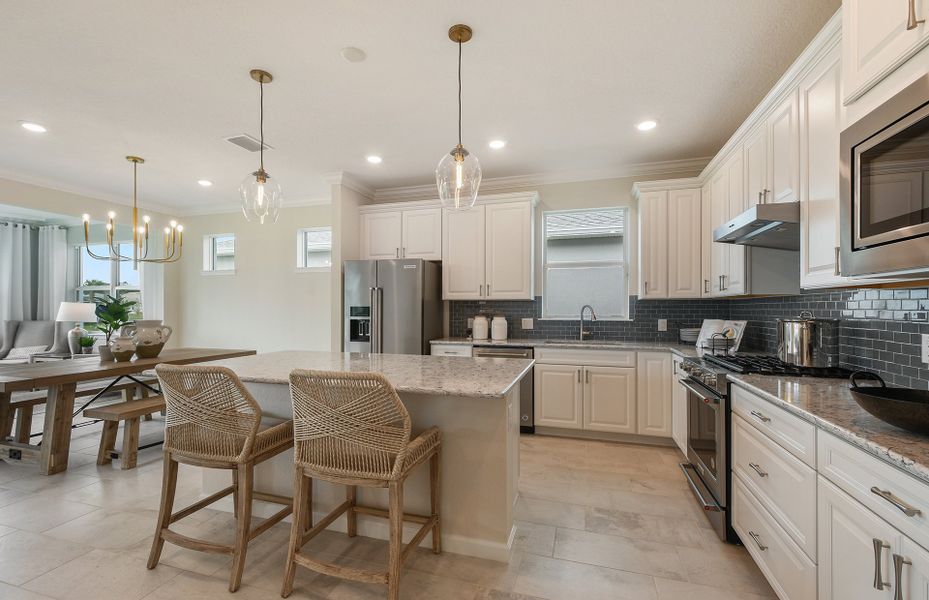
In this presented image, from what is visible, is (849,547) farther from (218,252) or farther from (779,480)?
(218,252)

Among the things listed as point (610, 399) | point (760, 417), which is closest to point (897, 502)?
point (760, 417)

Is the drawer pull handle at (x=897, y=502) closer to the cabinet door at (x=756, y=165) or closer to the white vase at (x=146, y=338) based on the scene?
the cabinet door at (x=756, y=165)

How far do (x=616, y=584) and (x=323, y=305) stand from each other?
466 centimetres

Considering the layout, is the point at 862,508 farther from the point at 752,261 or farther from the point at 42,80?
the point at 42,80

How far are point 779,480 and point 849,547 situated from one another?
17.3 inches

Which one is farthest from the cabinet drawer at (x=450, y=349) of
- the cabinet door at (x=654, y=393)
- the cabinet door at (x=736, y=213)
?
the cabinet door at (x=736, y=213)

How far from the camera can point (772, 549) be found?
5.51 feet

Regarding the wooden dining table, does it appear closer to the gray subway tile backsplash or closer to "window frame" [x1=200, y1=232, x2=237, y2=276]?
"window frame" [x1=200, y1=232, x2=237, y2=276]

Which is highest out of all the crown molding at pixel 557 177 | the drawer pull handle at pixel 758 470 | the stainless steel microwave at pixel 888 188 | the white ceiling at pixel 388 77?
the white ceiling at pixel 388 77

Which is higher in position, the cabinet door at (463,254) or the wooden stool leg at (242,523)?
the cabinet door at (463,254)

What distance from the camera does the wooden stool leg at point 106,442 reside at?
10.5 feet

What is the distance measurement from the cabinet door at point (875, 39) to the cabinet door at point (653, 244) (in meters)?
2.40

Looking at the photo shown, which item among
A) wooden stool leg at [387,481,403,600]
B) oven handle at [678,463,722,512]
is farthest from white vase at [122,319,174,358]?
oven handle at [678,463,722,512]

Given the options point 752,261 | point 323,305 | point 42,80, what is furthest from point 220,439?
point 323,305
